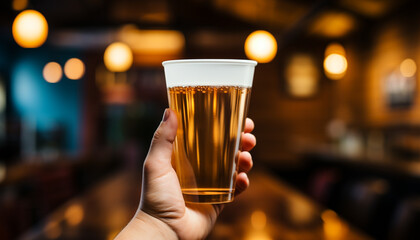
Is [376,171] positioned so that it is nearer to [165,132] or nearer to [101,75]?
[165,132]

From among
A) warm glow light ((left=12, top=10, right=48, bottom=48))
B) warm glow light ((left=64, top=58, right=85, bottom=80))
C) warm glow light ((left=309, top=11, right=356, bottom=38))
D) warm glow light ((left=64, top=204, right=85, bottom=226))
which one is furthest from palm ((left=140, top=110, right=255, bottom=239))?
warm glow light ((left=64, top=58, right=85, bottom=80))

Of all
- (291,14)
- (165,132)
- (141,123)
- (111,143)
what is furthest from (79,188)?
(165,132)

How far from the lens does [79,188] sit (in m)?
6.03

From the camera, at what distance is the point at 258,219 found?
6.94ft

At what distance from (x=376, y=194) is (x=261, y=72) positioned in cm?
736

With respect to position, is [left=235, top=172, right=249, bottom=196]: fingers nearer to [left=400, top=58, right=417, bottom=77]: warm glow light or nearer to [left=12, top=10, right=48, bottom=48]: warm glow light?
[left=12, top=10, right=48, bottom=48]: warm glow light

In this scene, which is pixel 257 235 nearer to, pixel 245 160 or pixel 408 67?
pixel 245 160

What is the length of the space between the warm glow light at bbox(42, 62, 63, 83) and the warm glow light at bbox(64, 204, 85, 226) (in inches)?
310

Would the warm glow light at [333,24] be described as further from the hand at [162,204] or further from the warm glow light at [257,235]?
the hand at [162,204]

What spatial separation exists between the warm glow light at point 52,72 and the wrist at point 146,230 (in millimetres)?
9698

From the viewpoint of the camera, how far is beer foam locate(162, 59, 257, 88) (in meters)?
0.66

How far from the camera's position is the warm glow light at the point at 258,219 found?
1.96 meters

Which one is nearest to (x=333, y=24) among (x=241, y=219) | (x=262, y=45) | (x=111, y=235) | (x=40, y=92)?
(x=262, y=45)

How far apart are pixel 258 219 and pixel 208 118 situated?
152cm
